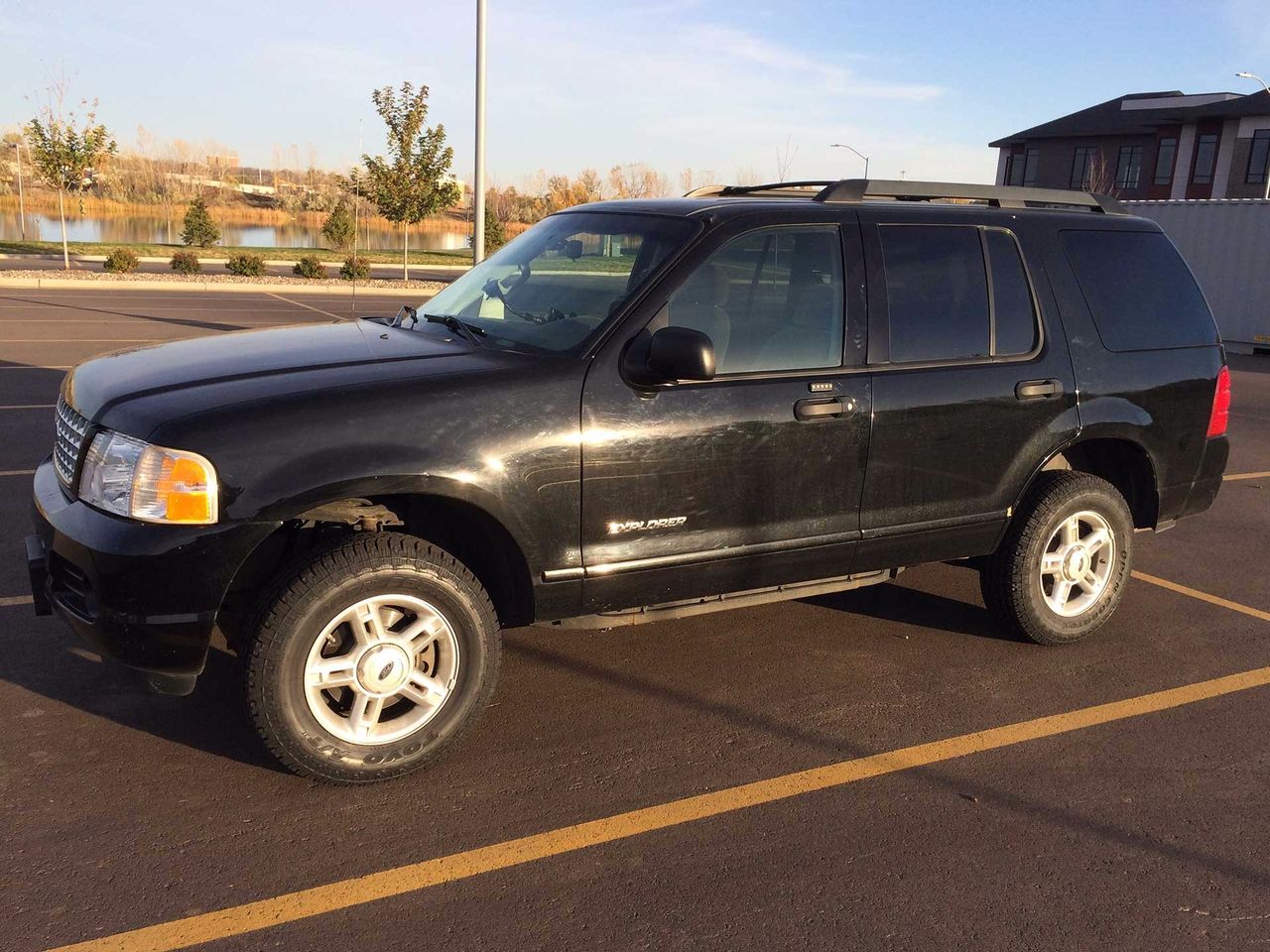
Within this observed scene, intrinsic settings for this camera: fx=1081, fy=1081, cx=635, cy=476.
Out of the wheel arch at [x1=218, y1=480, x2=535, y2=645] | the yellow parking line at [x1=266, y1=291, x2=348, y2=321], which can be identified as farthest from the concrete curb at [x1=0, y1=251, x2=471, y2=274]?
the wheel arch at [x1=218, y1=480, x2=535, y2=645]

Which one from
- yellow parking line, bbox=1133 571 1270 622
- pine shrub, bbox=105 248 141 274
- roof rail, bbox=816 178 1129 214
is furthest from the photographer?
pine shrub, bbox=105 248 141 274

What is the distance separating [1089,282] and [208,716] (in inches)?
166

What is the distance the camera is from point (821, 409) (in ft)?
13.8

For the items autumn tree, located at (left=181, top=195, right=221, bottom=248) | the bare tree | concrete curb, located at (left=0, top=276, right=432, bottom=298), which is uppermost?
the bare tree

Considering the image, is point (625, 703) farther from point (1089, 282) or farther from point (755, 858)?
point (1089, 282)

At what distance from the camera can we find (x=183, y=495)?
3.29 m

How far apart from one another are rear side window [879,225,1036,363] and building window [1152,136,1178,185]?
2413 inches

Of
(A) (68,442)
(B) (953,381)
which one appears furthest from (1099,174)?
(A) (68,442)

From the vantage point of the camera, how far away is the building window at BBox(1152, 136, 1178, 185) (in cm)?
5788

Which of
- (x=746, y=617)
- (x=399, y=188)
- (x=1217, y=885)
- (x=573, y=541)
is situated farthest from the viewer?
(x=399, y=188)

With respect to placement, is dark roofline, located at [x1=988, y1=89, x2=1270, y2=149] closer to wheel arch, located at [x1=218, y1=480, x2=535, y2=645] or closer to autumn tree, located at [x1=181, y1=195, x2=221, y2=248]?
autumn tree, located at [x1=181, y1=195, x2=221, y2=248]

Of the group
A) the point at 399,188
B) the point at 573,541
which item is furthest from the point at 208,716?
the point at 399,188

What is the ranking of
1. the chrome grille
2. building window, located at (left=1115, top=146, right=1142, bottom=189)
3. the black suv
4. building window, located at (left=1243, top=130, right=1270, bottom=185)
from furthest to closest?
building window, located at (left=1115, top=146, right=1142, bottom=189)
building window, located at (left=1243, top=130, right=1270, bottom=185)
the chrome grille
the black suv

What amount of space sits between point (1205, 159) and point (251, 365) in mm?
62599
